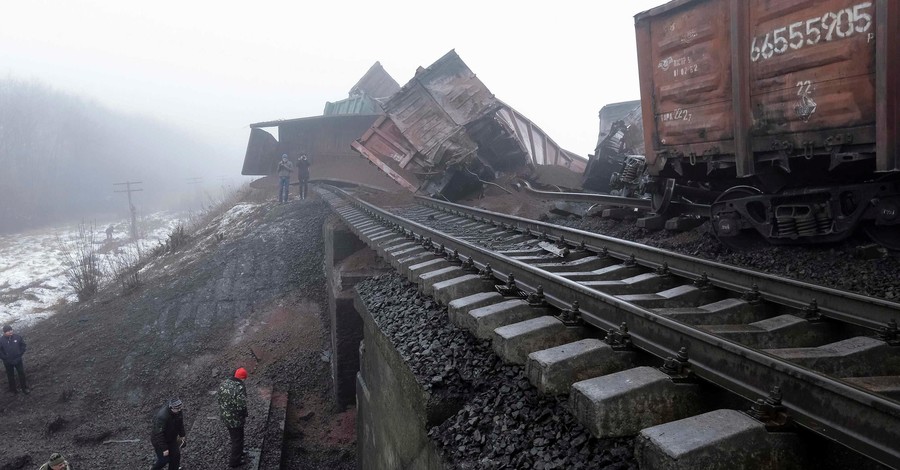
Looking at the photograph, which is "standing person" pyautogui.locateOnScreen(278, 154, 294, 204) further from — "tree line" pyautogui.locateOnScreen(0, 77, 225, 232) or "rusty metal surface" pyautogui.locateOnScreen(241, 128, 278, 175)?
"tree line" pyautogui.locateOnScreen(0, 77, 225, 232)

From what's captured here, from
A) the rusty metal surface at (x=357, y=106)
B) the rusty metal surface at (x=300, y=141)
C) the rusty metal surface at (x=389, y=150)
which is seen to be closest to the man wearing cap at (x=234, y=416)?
the rusty metal surface at (x=389, y=150)

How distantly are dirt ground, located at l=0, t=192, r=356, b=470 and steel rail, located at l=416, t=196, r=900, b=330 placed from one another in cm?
445

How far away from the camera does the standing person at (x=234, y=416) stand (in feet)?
21.5

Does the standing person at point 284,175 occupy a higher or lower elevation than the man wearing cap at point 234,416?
higher

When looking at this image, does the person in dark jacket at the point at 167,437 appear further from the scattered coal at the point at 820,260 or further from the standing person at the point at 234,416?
the scattered coal at the point at 820,260

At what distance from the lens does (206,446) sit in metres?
7.03

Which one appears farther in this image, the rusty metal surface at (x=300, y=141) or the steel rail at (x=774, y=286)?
the rusty metal surface at (x=300, y=141)

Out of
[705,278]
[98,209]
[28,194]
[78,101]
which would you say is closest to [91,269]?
[705,278]

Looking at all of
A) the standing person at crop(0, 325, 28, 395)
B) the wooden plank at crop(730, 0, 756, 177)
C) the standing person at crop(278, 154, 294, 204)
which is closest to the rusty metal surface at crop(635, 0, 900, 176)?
the wooden plank at crop(730, 0, 756, 177)

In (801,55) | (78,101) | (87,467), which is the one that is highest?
(78,101)

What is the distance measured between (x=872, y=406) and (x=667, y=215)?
6.30m

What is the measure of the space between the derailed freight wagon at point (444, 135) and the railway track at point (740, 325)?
26.3ft

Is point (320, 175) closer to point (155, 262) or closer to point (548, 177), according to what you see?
point (155, 262)

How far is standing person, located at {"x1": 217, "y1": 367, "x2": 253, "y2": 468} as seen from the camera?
6555 mm
